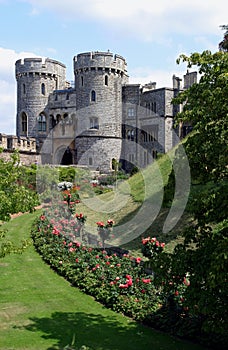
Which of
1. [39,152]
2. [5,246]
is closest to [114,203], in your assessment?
[5,246]

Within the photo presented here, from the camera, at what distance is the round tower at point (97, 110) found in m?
44.8

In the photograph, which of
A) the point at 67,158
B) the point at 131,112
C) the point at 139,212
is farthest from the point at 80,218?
the point at 67,158

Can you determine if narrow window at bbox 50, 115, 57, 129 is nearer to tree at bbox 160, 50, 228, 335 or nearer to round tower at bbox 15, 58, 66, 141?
round tower at bbox 15, 58, 66, 141

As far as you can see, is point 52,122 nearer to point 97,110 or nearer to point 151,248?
point 97,110

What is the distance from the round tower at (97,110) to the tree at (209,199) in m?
36.4

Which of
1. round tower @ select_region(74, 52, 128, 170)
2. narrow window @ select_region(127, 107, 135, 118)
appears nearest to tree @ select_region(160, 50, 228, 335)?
round tower @ select_region(74, 52, 128, 170)

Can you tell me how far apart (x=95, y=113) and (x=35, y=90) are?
9.04m

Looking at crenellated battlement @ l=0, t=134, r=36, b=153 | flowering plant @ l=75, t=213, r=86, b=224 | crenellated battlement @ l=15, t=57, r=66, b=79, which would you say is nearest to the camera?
flowering plant @ l=75, t=213, r=86, b=224

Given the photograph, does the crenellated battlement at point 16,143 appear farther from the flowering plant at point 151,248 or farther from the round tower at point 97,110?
the flowering plant at point 151,248

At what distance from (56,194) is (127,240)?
978cm

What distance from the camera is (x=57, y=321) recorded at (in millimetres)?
9641

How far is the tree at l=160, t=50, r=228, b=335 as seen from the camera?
6852 millimetres

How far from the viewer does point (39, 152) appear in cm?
4634

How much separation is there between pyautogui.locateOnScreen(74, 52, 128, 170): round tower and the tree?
3642cm
